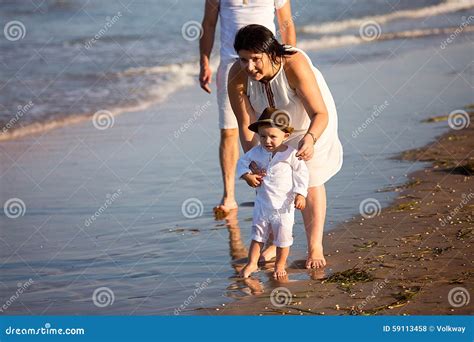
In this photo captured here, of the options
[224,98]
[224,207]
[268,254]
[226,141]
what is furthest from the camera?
[226,141]

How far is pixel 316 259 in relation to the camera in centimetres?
574

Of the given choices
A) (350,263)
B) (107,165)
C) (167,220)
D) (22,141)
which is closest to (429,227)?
(350,263)

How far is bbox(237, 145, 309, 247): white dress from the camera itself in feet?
18.0

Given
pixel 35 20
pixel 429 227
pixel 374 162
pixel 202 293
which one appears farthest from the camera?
pixel 35 20

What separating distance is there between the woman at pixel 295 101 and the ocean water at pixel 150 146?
1.41ft

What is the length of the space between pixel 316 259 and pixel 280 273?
0.94 feet

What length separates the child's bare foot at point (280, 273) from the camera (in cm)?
553

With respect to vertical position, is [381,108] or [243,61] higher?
[381,108]

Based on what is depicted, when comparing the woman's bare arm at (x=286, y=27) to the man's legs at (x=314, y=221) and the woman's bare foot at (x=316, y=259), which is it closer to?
the man's legs at (x=314, y=221)

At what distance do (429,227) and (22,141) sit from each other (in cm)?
462

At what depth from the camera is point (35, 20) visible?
16922 millimetres

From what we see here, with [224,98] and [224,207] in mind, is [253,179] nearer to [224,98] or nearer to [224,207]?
[224,207]

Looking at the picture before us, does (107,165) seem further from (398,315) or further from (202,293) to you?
(398,315)

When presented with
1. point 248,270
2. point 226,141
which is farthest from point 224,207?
point 248,270
